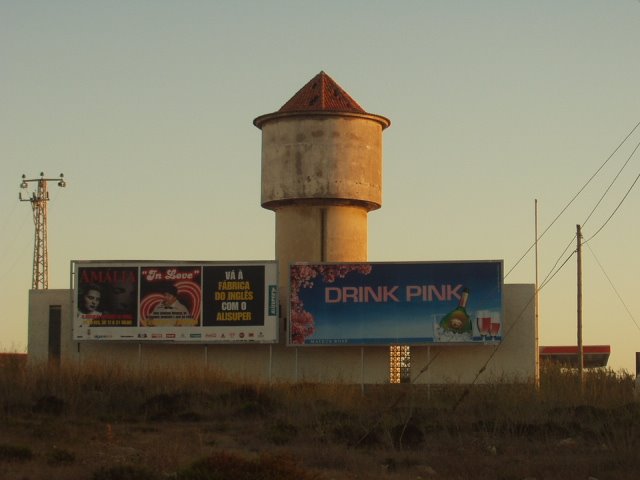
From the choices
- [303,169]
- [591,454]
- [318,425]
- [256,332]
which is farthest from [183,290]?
[591,454]

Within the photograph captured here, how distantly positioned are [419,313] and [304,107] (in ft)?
29.6

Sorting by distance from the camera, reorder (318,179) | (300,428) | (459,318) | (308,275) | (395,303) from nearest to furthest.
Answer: (300,428) < (459,318) < (395,303) < (308,275) < (318,179)

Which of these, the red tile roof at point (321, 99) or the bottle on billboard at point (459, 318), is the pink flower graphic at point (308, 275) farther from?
the red tile roof at point (321, 99)

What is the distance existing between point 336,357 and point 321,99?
9.63 m

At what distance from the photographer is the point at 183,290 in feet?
147

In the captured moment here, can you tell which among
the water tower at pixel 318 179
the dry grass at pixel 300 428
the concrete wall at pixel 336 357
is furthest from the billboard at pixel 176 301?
the dry grass at pixel 300 428

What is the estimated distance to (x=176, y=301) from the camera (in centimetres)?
4462

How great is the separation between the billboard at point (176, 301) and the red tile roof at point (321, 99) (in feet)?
21.6

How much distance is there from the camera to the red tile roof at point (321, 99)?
47438 mm

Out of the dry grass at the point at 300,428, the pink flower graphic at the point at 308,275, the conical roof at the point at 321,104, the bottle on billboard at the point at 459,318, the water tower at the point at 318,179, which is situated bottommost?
the dry grass at the point at 300,428

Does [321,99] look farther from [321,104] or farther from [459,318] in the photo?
[459,318]

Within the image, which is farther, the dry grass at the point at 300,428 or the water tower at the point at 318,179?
the water tower at the point at 318,179

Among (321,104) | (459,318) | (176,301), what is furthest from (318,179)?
(459,318)

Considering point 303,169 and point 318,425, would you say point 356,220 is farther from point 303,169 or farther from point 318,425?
point 318,425
